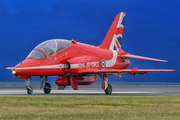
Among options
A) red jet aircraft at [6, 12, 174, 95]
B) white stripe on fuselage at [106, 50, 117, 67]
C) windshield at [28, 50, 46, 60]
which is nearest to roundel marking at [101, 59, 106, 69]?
red jet aircraft at [6, 12, 174, 95]

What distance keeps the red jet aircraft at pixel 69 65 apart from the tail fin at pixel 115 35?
1750 mm

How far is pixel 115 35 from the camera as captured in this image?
104 ft

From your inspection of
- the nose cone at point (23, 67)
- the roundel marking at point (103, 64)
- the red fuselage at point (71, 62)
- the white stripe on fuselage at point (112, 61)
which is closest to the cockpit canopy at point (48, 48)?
the red fuselage at point (71, 62)

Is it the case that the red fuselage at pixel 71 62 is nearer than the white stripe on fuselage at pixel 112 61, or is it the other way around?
the red fuselage at pixel 71 62

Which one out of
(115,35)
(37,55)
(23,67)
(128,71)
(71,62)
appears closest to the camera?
(23,67)

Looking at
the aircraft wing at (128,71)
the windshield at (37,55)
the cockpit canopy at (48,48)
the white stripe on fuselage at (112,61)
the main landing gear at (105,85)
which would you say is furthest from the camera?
the white stripe on fuselage at (112,61)

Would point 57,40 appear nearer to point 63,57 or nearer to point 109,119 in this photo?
point 63,57

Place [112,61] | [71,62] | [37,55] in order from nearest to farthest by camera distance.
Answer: [37,55] < [71,62] < [112,61]

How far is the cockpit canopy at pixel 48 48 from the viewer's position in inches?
898

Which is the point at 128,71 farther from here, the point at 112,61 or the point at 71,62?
the point at 112,61

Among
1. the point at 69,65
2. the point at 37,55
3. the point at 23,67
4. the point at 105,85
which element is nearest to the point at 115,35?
the point at 105,85

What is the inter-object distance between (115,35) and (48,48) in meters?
10.0

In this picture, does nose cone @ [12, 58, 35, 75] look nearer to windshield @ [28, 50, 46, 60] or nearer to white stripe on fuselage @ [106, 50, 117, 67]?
windshield @ [28, 50, 46, 60]

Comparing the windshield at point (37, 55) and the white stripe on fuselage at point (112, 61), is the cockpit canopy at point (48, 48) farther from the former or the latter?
the white stripe on fuselage at point (112, 61)
